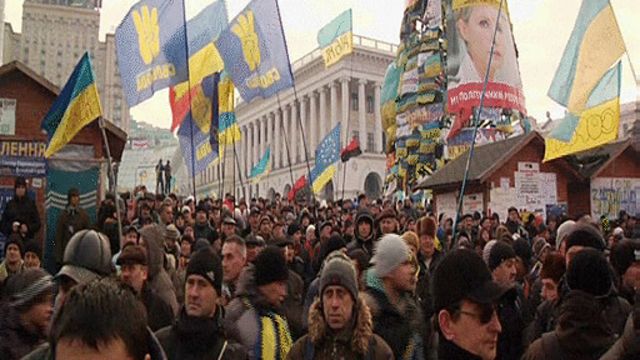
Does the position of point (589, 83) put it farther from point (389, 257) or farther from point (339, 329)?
point (339, 329)

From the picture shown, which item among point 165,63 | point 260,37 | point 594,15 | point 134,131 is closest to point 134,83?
point 165,63

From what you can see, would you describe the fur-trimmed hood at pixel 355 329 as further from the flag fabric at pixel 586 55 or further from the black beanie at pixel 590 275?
the flag fabric at pixel 586 55

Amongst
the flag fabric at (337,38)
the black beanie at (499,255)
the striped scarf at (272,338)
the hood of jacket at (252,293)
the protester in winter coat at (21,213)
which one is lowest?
the striped scarf at (272,338)

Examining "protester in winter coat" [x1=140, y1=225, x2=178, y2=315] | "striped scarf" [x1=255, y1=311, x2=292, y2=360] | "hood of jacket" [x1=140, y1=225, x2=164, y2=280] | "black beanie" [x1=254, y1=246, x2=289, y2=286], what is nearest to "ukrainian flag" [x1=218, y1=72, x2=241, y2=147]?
"hood of jacket" [x1=140, y1=225, x2=164, y2=280]

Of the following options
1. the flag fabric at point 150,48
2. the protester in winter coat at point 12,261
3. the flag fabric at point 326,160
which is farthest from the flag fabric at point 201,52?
the protester in winter coat at point 12,261

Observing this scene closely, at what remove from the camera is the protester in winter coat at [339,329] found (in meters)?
3.29

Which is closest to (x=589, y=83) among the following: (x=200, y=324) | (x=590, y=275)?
(x=590, y=275)

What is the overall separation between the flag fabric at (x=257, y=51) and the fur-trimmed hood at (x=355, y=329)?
8.74 meters

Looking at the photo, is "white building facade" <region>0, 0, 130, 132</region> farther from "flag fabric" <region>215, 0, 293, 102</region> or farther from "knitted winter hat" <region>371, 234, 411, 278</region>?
"knitted winter hat" <region>371, 234, 411, 278</region>

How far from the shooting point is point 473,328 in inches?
89.3

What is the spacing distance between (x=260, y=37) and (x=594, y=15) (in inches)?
257

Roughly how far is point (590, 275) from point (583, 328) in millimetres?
519

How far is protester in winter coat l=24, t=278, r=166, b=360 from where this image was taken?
1315mm

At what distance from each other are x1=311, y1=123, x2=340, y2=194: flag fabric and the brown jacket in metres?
12.9
